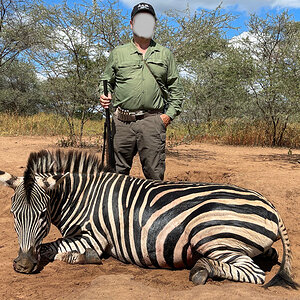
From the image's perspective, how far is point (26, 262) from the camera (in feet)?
9.67

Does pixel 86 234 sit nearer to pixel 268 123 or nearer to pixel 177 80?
pixel 177 80

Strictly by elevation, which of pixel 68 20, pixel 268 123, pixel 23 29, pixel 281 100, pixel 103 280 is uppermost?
pixel 23 29

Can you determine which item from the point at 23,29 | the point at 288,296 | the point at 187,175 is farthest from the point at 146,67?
the point at 23,29

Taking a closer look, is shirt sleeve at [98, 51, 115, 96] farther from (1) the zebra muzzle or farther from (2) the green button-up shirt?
(1) the zebra muzzle

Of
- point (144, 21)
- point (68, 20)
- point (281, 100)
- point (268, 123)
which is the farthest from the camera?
point (268, 123)

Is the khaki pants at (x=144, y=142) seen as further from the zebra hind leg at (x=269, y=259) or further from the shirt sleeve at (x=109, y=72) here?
the zebra hind leg at (x=269, y=259)

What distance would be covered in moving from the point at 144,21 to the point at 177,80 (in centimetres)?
77

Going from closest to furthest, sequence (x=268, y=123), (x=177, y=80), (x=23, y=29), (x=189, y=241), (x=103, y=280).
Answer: (x=103, y=280) < (x=189, y=241) < (x=177, y=80) < (x=268, y=123) < (x=23, y=29)

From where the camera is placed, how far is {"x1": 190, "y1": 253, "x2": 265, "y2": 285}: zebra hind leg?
110 inches

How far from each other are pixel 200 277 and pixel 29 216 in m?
1.45

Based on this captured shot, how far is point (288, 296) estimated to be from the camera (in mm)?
2549

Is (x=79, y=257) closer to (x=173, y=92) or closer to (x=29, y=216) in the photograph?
(x=29, y=216)

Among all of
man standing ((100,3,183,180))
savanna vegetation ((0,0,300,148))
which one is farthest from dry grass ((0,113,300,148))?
man standing ((100,3,183,180))

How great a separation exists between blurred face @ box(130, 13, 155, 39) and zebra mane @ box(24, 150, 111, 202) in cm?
148
